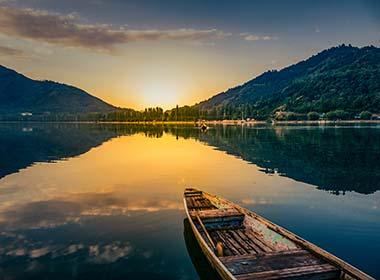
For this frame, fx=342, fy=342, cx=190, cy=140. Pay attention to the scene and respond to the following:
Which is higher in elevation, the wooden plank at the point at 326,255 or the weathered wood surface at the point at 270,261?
the wooden plank at the point at 326,255

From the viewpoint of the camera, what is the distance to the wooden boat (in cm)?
1299

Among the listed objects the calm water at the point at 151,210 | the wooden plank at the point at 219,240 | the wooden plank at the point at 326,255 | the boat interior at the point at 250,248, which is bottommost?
the calm water at the point at 151,210

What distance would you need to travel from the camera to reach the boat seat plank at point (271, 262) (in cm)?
1347

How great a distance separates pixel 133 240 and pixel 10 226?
8.99 meters

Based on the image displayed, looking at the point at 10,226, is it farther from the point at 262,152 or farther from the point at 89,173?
the point at 262,152

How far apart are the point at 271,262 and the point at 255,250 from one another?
2.47 metres

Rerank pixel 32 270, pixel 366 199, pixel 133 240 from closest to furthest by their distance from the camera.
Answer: pixel 32 270, pixel 133 240, pixel 366 199

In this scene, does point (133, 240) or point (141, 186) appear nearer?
point (133, 240)

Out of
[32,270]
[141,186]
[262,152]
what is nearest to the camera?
[32,270]

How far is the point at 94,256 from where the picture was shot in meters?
17.7

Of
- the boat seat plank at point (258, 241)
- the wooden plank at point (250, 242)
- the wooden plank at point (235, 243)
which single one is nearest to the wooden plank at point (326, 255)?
the boat seat plank at point (258, 241)

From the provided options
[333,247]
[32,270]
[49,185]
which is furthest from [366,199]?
[49,185]

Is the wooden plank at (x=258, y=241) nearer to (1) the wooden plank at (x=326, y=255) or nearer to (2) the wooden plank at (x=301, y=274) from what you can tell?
(1) the wooden plank at (x=326, y=255)

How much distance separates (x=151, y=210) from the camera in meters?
26.0
